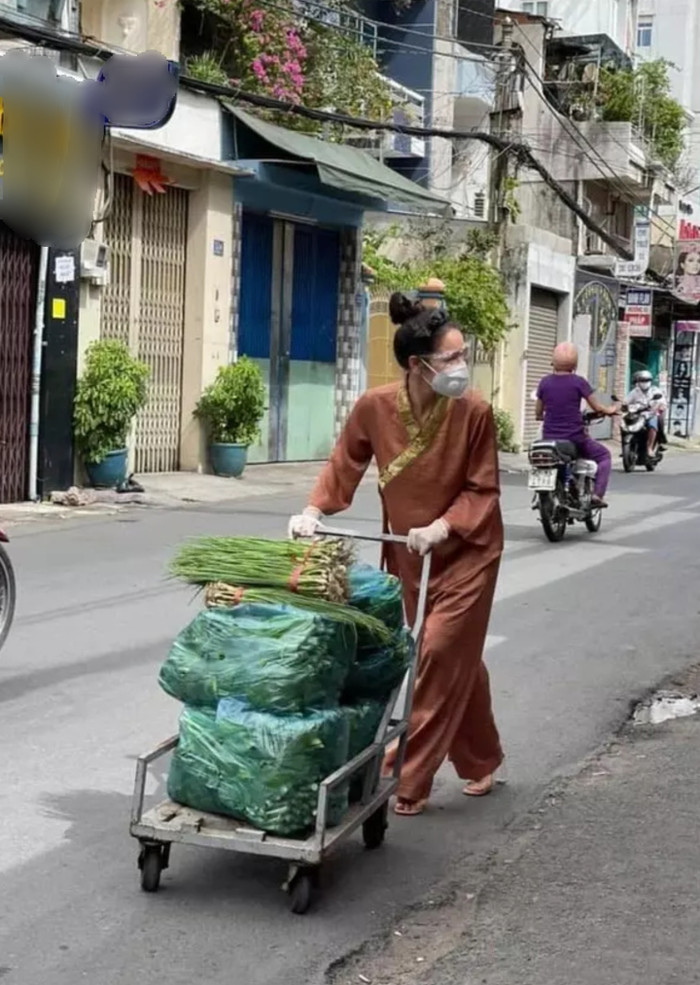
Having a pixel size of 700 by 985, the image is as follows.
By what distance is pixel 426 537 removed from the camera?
434 cm

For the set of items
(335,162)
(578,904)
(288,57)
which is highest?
(288,57)

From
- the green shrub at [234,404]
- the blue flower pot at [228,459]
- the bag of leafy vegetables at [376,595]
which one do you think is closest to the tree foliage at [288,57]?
the green shrub at [234,404]

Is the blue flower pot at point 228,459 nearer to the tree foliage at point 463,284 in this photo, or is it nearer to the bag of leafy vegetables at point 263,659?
the tree foliage at point 463,284

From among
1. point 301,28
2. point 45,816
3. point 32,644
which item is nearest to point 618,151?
point 301,28

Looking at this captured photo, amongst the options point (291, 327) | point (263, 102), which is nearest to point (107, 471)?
point (263, 102)

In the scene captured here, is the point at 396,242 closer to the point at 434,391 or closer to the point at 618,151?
the point at 618,151

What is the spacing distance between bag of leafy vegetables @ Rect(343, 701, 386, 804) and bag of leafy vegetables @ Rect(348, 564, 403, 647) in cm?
20

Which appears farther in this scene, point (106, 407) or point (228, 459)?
point (228, 459)

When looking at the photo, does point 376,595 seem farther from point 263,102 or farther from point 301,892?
point 263,102

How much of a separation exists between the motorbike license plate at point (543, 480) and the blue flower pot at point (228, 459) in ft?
19.2

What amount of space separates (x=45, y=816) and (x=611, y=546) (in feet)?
26.9

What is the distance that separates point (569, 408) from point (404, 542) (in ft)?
25.6

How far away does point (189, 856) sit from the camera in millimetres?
4285

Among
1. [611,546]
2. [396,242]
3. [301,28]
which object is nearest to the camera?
[611,546]
